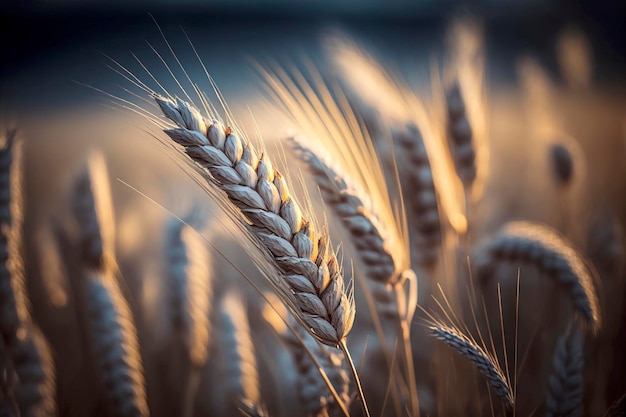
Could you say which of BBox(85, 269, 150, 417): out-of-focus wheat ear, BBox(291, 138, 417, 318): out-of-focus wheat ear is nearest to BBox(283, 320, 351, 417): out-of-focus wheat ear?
BBox(291, 138, 417, 318): out-of-focus wheat ear

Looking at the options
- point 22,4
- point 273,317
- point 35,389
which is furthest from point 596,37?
point 35,389

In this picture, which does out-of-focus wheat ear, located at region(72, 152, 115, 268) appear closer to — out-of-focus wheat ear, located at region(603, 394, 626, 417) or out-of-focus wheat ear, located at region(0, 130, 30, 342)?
out-of-focus wheat ear, located at region(0, 130, 30, 342)

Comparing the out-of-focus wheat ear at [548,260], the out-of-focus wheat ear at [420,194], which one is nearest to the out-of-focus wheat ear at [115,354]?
the out-of-focus wheat ear at [420,194]

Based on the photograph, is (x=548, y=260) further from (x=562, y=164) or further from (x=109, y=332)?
(x=109, y=332)

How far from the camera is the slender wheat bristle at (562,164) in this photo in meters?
0.94

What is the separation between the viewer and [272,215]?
42cm

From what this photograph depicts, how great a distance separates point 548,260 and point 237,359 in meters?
0.53

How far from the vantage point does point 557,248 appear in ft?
2.20

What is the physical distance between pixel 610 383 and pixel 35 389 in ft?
3.29

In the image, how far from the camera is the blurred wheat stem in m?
0.41

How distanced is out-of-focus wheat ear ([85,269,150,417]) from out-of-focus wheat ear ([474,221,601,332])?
0.59 m

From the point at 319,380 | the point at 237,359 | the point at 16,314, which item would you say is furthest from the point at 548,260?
the point at 16,314

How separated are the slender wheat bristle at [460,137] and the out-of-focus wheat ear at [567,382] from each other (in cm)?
31

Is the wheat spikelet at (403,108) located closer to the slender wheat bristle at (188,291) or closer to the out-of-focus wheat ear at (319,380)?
the out-of-focus wheat ear at (319,380)
